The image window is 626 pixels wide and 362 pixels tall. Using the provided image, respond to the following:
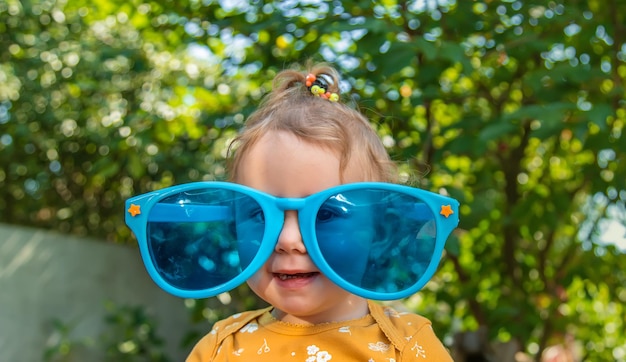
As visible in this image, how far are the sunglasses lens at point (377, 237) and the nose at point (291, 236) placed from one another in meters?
0.03

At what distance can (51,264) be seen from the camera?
12.0 feet

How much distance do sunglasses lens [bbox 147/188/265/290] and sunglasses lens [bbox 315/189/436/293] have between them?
0.16m

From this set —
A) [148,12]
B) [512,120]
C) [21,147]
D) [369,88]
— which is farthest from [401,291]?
[21,147]

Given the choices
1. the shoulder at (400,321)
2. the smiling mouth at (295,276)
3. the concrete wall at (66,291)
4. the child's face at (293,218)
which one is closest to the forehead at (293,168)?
the child's face at (293,218)

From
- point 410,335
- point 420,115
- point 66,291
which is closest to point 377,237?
point 410,335

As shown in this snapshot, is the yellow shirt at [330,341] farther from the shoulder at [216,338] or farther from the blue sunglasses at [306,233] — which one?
the blue sunglasses at [306,233]

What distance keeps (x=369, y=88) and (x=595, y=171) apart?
73cm

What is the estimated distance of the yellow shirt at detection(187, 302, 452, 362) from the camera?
1.55 metres

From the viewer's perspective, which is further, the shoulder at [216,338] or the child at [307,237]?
the shoulder at [216,338]

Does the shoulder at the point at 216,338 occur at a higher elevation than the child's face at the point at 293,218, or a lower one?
lower

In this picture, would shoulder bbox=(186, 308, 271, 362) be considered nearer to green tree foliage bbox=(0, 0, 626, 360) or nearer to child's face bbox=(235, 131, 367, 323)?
child's face bbox=(235, 131, 367, 323)

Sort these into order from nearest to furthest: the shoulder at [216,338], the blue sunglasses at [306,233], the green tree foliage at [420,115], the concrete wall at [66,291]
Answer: the blue sunglasses at [306,233]
the shoulder at [216,338]
the green tree foliage at [420,115]
the concrete wall at [66,291]

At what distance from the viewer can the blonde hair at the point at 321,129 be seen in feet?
5.03

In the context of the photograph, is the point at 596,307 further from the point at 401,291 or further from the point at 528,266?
the point at 401,291
